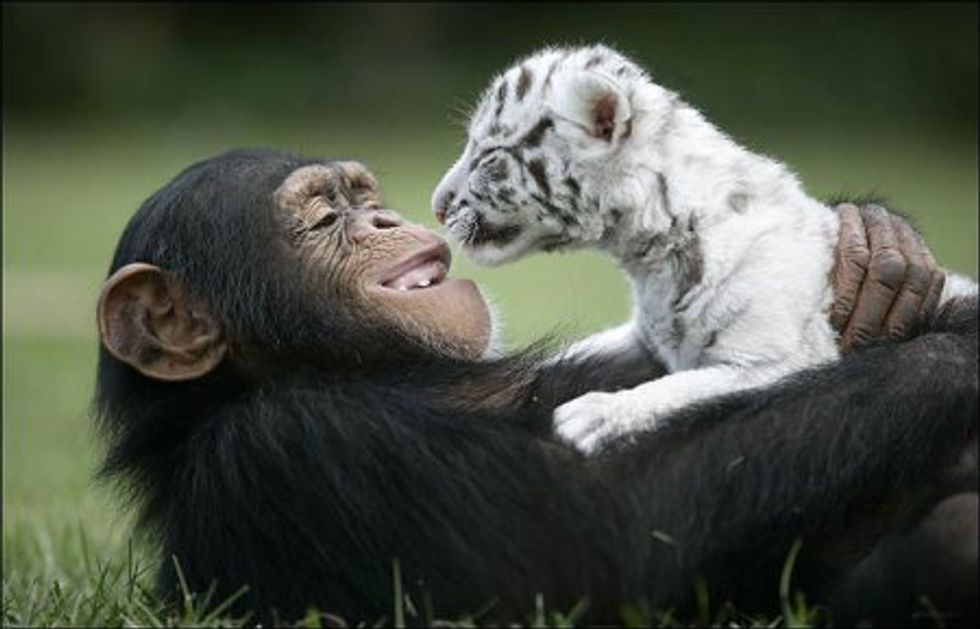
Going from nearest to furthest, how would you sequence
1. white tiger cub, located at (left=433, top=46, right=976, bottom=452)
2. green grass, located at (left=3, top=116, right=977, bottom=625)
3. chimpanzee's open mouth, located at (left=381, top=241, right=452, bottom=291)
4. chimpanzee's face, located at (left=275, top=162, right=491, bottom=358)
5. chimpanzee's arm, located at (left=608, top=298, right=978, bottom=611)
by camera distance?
chimpanzee's arm, located at (left=608, top=298, right=978, bottom=611) → white tiger cub, located at (left=433, top=46, right=976, bottom=452) → chimpanzee's face, located at (left=275, top=162, right=491, bottom=358) → chimpanzee's open mouth, located at (left=381, top=241, right=452, bottom=291) → green grass, located at (left=3, top=116, right=977, bottom=625)

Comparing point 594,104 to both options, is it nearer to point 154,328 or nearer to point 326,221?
point 326,221

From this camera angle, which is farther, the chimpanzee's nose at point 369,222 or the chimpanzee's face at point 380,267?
the chimpanzee's nose at point 369,222

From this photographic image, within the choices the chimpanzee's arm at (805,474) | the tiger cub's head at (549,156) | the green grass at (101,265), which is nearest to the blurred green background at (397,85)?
the green grass at (101,265)

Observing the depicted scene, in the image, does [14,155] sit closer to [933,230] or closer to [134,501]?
[933,230]

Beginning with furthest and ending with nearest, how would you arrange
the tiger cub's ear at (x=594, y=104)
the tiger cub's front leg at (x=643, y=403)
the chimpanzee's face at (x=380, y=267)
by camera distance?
the chimpanzee's face at (x=380, y=267)
the tiger cub's ear at (x=594, y=104)
the tiger cub's front leg at (x=643, y=403)

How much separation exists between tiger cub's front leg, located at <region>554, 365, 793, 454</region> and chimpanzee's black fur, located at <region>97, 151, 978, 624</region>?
1.6 inches

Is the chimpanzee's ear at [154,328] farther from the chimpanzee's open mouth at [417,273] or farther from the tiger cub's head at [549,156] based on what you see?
the tiger cub's head at [549,156]

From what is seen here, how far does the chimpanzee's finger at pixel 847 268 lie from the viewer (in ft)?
15.2

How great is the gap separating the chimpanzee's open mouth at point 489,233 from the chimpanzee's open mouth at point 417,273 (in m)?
0.18

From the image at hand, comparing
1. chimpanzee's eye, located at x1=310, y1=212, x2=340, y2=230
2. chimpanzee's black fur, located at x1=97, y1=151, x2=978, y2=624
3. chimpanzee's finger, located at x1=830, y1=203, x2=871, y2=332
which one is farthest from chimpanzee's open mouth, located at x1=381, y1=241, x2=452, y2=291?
chimpanzee's finger, located at x1=830, y1=203, x2=871, y2=332

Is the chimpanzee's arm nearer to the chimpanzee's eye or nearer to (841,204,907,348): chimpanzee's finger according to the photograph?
(841,204,907,348): chimpanzee's finger

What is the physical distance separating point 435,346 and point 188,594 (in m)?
0.92

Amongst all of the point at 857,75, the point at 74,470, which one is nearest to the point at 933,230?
the point at 74,470

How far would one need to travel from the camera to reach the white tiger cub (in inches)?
174
